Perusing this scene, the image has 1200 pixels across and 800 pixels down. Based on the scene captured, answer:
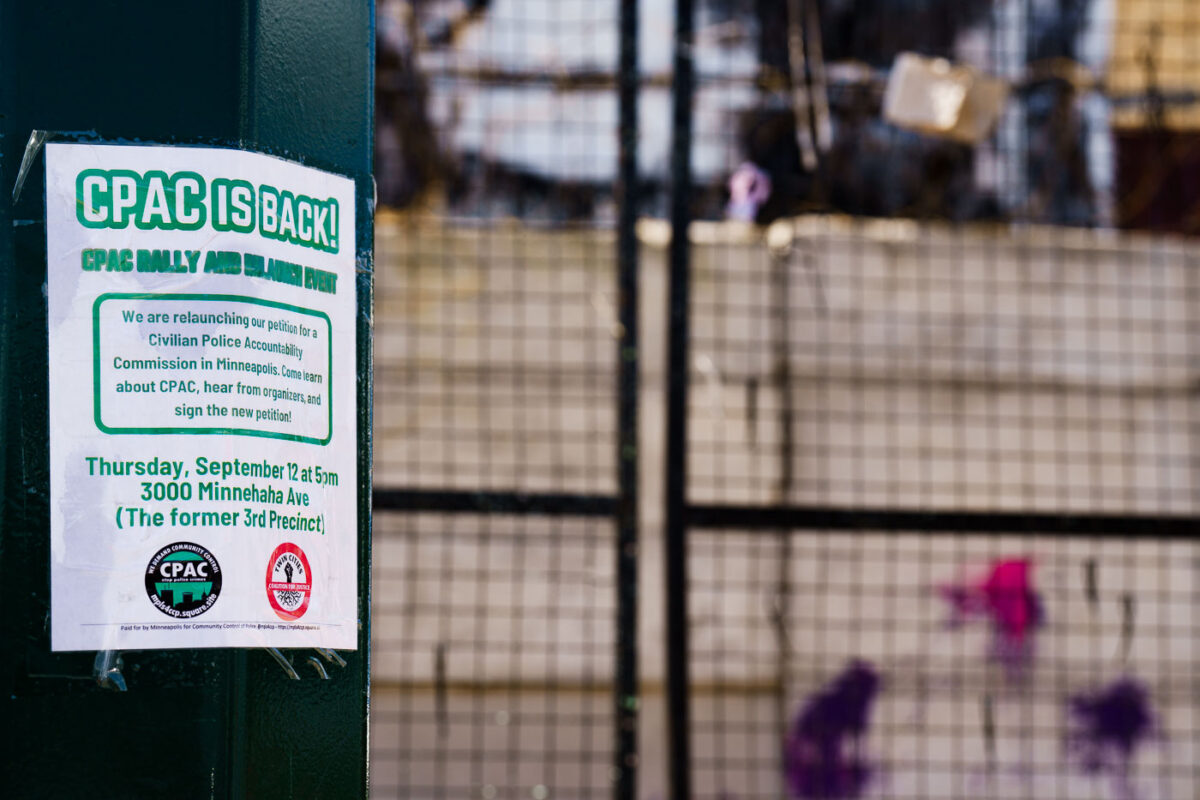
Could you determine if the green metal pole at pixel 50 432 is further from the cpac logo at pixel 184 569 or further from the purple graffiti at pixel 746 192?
the purple graffiti at pixel 746 192

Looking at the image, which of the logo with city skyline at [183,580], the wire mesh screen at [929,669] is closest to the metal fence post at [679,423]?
the wire mesh screen at [929,669]

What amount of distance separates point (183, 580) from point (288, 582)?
151 millimetres

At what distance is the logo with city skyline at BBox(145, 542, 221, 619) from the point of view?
2.15 meters

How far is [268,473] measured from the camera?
7.25 feet

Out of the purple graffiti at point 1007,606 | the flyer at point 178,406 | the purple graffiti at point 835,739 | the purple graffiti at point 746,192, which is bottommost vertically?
the purple graffiti at point 835,739

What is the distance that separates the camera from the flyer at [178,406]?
7.03ft

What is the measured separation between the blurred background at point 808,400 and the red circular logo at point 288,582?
292 centimetres

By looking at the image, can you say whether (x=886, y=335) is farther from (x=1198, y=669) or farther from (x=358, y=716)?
(x=358, y=716)

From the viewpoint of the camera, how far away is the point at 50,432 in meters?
2.16

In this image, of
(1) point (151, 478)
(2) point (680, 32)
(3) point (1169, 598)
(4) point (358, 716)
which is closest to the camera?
(1) point (151, 478)

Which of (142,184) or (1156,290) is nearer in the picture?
(142,184)

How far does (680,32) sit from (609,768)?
7.97 feet

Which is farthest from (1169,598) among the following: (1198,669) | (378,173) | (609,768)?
(378,173)

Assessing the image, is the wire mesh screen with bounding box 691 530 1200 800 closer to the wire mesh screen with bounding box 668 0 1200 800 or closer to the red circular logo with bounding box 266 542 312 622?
the wire mesh screen with bounding box 668 0 1200 800
